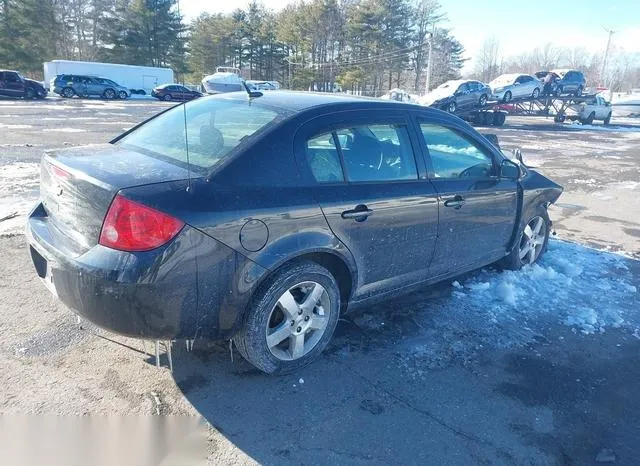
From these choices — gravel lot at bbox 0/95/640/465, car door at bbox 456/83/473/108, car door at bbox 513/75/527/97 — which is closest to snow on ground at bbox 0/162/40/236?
gravel lot at bbox 0/95/640/465

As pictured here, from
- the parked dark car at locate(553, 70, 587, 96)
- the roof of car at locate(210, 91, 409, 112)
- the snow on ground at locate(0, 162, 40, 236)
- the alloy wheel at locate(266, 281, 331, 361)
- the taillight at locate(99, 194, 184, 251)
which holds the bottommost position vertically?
the snow on ground at locate(0, 162, 40, 236)

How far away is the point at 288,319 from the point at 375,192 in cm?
103

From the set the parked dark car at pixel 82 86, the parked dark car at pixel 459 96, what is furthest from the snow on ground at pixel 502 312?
the parked dark car at pixel 82 86

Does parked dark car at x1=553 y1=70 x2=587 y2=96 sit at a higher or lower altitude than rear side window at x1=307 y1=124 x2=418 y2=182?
higher

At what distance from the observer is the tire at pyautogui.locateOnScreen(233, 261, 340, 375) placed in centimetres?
277

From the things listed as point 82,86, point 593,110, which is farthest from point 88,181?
point 82,86

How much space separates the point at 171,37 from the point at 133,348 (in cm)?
5883

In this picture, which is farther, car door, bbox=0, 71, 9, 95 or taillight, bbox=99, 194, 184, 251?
car door, bbox=0, 71, 9, 95

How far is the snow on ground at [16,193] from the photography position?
554cm

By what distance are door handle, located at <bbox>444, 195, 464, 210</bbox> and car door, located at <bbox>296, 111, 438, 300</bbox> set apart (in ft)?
0.53

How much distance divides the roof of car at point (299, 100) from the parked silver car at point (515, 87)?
88.0 feet

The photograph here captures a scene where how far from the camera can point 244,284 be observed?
2.62 m

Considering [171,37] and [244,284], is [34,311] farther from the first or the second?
[171,37]

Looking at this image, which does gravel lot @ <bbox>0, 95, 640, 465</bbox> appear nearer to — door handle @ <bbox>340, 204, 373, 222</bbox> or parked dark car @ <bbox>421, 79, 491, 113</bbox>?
door handle @ <bbox>340, 204, 373, 222</bbox>
